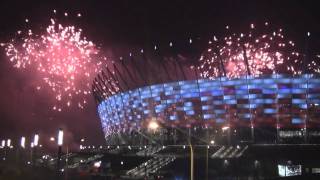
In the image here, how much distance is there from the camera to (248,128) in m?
75.2

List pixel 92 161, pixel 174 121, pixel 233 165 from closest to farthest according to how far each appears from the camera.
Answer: pixel 233 165 < pixel 92 161 < pixel 174 121

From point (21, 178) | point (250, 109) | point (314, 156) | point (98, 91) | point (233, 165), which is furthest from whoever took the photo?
point (98, 91)

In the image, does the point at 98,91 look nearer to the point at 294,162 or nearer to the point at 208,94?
the point at 208,94

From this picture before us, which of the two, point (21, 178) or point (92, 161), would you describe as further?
point (92, 161)

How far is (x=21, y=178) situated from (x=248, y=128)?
50637 millimetres

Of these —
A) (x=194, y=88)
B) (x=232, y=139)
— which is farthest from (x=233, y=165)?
(x=194, y=88)

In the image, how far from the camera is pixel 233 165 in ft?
178

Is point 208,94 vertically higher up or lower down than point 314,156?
higher up

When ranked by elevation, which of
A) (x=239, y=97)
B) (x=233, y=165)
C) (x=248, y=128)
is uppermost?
(x=239, y=97)

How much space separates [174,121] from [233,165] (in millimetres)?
31413

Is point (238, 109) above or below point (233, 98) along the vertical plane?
below

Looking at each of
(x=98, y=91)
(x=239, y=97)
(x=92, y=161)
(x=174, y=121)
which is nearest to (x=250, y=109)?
(x=239, y=97)

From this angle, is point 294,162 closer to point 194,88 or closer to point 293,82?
point 293,82

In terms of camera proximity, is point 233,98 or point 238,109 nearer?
point 233,98
